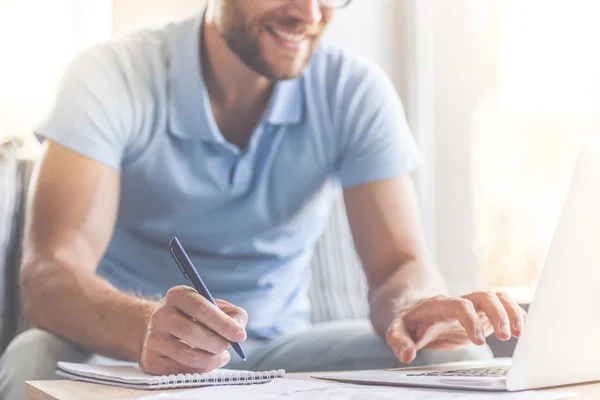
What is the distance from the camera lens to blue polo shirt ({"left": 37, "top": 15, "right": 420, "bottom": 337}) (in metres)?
1.38

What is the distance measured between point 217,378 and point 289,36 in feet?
2.80

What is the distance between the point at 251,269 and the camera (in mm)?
1450

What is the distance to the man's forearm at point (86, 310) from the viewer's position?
36.7 inches

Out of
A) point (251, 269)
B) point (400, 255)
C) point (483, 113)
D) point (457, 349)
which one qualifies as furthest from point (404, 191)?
point (483, 113)

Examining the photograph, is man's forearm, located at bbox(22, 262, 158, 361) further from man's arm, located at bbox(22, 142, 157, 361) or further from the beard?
the beard

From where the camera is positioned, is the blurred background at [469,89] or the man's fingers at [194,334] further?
the blurred background at [469,89]

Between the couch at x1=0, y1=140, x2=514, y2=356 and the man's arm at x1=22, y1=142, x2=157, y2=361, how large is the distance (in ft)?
1.20

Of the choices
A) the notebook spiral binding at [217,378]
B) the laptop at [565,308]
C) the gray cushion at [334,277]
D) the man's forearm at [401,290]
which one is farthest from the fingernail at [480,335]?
the gray cushion at [334,277]

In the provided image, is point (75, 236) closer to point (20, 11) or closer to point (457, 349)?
point (457, 349)

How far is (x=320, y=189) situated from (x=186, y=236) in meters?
0.26

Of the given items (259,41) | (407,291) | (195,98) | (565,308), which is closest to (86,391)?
(565,308)

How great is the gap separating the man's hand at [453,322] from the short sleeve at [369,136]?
461 mm

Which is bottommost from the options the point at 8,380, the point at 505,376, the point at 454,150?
the point at 454,150

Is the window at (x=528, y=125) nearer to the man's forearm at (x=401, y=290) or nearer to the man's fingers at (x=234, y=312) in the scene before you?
the man's forearm at (x=401, y=290)
